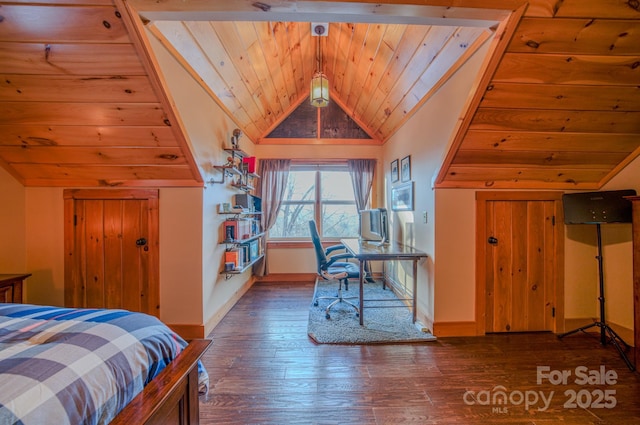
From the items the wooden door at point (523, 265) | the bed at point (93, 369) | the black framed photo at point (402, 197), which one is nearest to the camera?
the bed at point (93, 369)

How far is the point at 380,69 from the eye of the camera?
2.88 metres

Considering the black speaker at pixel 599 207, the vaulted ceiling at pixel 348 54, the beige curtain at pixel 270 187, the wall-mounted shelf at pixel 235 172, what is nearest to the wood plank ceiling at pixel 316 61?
the vaulted ceiling at pixel 348 54

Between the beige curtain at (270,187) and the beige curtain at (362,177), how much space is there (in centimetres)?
115

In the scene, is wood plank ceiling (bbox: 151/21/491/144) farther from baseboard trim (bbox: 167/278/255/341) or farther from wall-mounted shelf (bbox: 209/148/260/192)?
baseboard trim (bbox: 167/278/255/341)

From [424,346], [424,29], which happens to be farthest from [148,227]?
[424,29]

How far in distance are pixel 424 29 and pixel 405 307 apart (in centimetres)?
284

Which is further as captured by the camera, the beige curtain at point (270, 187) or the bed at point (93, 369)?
the beige curtain at point (270, 187)

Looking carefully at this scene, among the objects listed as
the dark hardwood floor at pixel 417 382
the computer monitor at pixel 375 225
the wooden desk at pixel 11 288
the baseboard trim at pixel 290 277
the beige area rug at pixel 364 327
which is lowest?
the dark hardwood floor at pixel 417 382

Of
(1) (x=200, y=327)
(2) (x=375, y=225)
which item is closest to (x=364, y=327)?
(2) (x=375, y=225)

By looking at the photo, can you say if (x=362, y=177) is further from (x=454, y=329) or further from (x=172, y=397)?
(x=172, y=397)

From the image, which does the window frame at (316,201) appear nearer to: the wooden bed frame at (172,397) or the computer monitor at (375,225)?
the computer monitor at (375,225)

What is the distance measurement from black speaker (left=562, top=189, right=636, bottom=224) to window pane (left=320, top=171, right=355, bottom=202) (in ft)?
Answer: 9.51

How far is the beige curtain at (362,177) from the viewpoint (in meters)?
4.53

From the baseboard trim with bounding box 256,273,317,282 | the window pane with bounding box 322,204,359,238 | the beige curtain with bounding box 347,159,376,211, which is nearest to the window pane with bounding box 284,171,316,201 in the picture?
the window pane with bounding box 322,204,359,238
